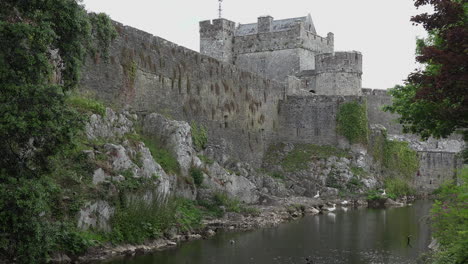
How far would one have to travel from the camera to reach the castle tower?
53500mm

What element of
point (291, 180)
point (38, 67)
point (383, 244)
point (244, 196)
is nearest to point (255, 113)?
point (291, 180)

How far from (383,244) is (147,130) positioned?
10990mm

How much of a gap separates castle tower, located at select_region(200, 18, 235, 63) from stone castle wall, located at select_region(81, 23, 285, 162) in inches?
375

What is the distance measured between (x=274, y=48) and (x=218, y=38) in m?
4.80

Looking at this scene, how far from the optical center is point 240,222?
89.8ft

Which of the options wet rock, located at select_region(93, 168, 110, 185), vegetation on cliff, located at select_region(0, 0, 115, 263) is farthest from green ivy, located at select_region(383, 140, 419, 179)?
vegetation on cliff, located at select_region(0, 0, 115, 263)

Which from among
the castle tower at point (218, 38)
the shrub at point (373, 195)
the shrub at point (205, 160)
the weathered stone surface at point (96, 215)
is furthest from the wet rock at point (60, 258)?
the castle tower at point (218, 38)

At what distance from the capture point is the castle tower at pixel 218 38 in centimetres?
5350

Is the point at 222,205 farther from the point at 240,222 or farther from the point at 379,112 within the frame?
the point at 379,112

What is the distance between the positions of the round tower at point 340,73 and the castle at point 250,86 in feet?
0.25

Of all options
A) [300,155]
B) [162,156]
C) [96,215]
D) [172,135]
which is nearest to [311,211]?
[300,155]

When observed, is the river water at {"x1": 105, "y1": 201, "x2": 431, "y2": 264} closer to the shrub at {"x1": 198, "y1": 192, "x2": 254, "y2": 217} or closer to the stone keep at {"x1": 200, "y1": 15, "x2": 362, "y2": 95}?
the shrub at {"x1": 198, "y1": 192, "x2": 254, "y2": 217}

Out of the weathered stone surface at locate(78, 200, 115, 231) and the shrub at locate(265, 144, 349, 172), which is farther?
the shrub at locate(265, 144, 349, 172)

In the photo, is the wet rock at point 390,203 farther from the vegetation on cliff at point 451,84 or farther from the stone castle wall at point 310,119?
the vegetation on cliff at point 451,84
